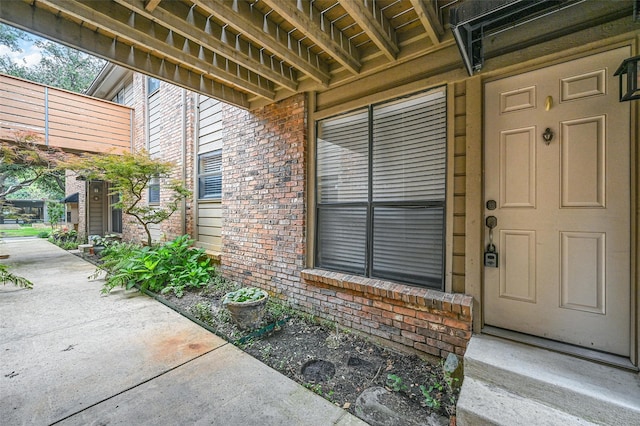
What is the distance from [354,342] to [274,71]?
3059 mm

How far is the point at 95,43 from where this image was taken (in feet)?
7.63

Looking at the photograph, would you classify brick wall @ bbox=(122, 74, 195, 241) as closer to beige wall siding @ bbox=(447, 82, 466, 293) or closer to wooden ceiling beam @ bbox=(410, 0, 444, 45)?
wooden ceiling beam @ bbox=(410, 0, 444, 45)

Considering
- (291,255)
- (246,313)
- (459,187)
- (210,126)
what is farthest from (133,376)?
(210,126)

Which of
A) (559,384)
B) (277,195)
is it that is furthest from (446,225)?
(277,195)

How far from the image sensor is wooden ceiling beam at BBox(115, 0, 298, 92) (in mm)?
2018

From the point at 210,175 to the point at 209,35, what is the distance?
307 centimetres

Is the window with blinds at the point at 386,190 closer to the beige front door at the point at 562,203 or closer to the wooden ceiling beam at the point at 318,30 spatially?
the beige front door at the point at 562,203

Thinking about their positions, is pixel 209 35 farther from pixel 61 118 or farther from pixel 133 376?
pixel 61 118

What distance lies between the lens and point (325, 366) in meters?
2.33

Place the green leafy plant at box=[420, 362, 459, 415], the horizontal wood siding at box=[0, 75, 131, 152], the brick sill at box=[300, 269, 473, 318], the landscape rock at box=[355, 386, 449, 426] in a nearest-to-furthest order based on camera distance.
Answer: the landscape rock at box=[355, 386, 449, 426]
the green leafy plant at box=[420, 362, 459, 415]
the brick sill at box=[300, 269, 473, 318]
the horizontal wood siding at box=[0, 75, 131, 152]

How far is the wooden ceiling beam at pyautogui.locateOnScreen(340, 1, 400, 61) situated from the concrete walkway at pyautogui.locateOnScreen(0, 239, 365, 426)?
2846mm

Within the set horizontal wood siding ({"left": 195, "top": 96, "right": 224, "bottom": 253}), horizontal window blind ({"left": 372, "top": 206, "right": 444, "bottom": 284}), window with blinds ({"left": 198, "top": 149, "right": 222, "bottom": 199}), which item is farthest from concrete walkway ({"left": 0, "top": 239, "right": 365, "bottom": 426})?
window with blinds ({"left": 198, "top": 149, "right": 222, "bottom": 199})

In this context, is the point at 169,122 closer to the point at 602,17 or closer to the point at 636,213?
the point at 602,17

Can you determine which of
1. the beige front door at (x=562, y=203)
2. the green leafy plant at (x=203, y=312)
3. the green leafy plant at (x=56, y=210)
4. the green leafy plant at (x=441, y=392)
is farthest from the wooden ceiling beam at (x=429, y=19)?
the green leafy plant at (x=56, y=210)
